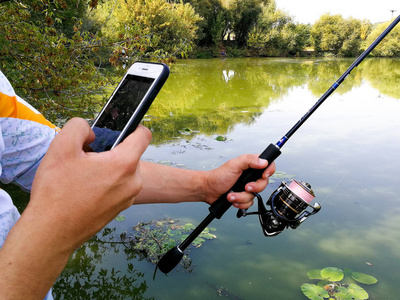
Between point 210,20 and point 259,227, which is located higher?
point 259,227

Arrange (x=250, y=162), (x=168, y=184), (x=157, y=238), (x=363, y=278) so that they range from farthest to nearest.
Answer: (x=157, y=238) < (x=363, y=278) < (x=250, y=162) < (x=168, y=184)

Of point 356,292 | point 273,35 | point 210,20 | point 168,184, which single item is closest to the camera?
point 168,184

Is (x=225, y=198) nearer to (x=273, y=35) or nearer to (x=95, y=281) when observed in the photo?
(x=95, y=281)

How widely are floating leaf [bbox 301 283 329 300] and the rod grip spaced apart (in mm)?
971

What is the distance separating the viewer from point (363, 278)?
2.17 meters

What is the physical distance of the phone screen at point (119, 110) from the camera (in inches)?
29.3

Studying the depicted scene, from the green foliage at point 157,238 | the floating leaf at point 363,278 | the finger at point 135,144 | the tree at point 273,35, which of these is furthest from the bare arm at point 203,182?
the tree at point 273,35

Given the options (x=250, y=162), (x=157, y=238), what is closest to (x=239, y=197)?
(x=250, y=162)

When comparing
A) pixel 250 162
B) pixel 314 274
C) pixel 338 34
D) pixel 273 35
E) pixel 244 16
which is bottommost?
pixel 273 35

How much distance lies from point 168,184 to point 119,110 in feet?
1.61

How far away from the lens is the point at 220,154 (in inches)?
163

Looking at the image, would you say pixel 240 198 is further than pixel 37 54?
No

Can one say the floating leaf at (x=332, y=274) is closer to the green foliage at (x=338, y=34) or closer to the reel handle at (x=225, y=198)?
the reel handle at (x=225, y=198)

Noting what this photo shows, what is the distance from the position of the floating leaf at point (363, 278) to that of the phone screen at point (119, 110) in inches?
75.3
